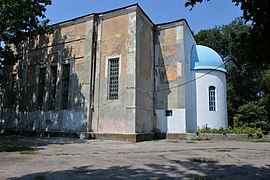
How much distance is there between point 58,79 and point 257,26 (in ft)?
57.5

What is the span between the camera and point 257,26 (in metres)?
A: 3.73

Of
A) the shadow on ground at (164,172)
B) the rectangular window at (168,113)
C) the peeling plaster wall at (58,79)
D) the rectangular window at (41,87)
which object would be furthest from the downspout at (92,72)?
the shadow on ground at (164,172)

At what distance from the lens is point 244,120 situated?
93.4 feet

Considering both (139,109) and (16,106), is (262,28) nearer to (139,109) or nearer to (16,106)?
(139,109)

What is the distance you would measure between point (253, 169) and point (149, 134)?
11.8 meters

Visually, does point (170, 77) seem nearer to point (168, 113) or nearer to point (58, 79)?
point (168, 113)

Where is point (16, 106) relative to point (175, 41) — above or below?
below

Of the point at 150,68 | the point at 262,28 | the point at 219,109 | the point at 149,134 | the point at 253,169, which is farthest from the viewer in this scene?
the point at 219,109

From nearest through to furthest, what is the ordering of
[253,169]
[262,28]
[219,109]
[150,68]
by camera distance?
[262,28] → [253,169] → [150,68] → [219,109]

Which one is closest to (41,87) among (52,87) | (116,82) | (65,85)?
(52,87)

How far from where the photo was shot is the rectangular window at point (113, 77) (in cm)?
1755

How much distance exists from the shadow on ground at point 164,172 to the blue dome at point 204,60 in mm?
15025

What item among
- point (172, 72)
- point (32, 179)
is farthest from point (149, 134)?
point (32, 179)

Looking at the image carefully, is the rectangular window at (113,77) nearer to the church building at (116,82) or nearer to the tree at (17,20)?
the church building at (116,82)
